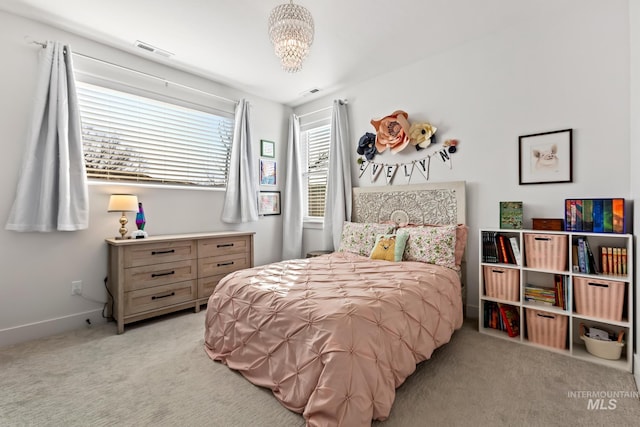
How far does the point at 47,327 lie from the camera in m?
2.56

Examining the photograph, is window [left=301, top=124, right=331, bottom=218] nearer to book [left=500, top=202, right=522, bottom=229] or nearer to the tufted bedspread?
the tufted bedspread

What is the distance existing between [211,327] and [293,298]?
89 cm

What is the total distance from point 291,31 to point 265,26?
2.65ft

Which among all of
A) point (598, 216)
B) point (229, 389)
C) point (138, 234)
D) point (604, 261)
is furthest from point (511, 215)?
point (138, 234)

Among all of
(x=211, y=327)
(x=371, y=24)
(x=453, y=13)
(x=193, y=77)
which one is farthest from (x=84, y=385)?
(x=453, y=13)

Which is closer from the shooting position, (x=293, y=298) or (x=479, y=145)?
(x=293, y=298)

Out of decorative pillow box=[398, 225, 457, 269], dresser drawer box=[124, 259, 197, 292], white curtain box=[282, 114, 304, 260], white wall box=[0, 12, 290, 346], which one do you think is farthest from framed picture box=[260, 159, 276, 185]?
decorative pillow box=[398, 225, 457, 269]

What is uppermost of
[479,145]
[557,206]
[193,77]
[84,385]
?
[193,77]

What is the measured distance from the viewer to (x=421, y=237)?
2746 mm

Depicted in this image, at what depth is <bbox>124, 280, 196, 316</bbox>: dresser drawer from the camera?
8.71 ft

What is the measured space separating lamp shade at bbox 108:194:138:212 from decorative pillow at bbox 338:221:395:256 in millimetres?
2167

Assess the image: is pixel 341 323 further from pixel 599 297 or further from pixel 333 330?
pixel 599 297

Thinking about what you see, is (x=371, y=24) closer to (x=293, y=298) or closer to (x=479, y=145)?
(x=479, y=145)

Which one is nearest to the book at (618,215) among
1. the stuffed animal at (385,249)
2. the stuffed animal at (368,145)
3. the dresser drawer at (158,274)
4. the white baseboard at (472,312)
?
the white baseboard at (472,312)
